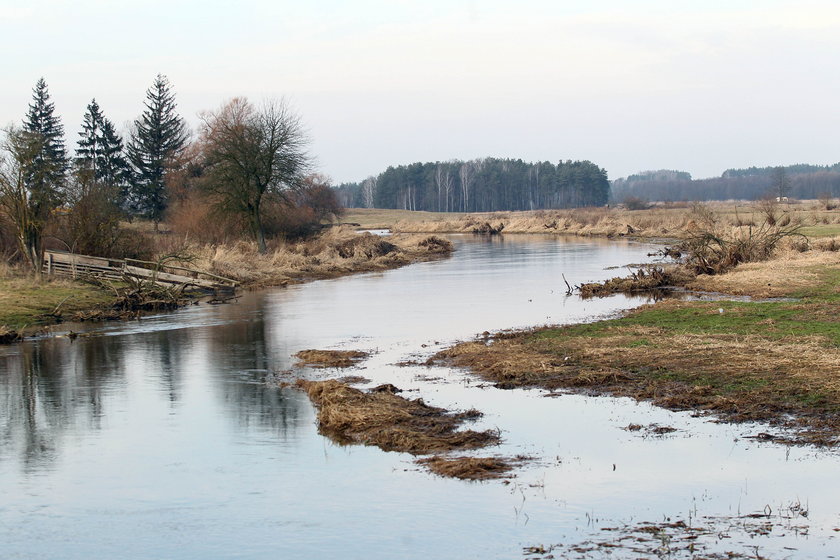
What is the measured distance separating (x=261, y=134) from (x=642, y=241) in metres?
31.3

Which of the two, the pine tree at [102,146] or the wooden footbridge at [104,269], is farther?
the pine tree at [102,146]

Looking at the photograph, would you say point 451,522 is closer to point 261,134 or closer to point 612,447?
point 612,447

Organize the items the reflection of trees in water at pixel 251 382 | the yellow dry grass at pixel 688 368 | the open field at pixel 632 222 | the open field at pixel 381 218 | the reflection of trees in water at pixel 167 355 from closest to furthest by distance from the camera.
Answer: the yellow dry grass at pixel 688 368
the reflection of trees in water at pixel 251 382
the reflection of trees in water at pixel 167 355
the open field at pixel 632 222
the open field at pixel 381 218

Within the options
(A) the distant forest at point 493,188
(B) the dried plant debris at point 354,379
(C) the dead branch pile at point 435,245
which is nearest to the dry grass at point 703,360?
(B) the dried plant debris at point 354,379

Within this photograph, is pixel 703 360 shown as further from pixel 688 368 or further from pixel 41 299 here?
pixel 41 299

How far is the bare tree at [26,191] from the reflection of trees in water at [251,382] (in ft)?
36.1

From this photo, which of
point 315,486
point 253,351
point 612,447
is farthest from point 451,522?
point 253,351

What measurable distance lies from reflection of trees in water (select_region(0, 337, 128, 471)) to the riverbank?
2.39 metres

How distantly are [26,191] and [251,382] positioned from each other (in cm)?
1851

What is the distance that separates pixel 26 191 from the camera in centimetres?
3016

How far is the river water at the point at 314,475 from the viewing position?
8.09 meters

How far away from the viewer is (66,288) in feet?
90.7

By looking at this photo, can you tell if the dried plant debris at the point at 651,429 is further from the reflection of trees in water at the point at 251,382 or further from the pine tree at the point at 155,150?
the pine tree at the point at 155,150

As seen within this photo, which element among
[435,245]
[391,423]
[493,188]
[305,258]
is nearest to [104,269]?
[305,258]
